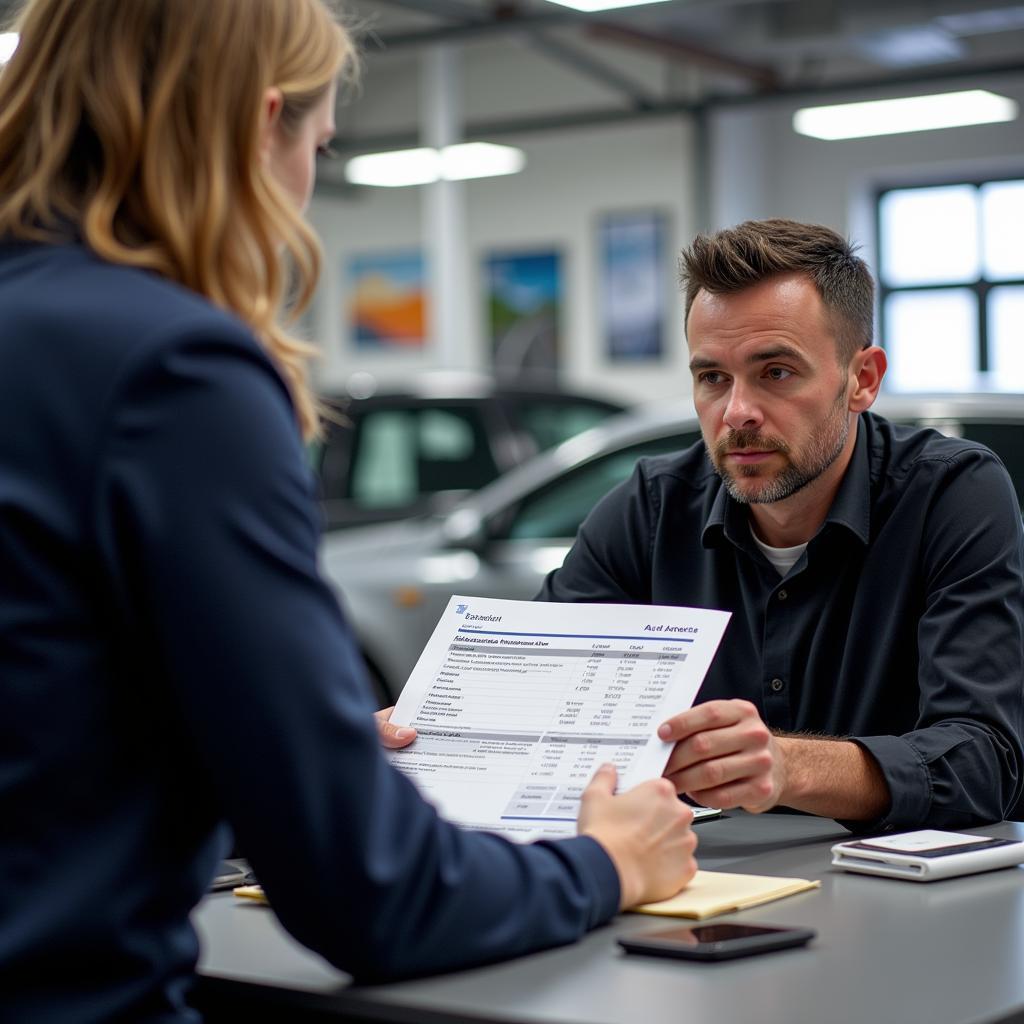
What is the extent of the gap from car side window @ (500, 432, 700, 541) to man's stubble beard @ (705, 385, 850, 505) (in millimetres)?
3179

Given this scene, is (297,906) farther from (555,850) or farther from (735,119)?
(735,119)

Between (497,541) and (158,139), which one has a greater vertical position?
(158,139)

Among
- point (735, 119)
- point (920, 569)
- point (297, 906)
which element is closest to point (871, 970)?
point (297, 906)

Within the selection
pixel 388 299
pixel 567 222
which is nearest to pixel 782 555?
pixel 567 222

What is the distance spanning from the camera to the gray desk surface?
1403mm

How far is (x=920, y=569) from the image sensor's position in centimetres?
254

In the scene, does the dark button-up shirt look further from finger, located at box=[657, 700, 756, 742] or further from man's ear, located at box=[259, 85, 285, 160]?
man's ear, located at box=[259, 85, 285, 160]

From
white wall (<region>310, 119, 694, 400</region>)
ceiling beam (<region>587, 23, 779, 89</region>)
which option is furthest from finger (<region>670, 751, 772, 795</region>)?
white wall (<region>310, 119, 694, 400</region>)

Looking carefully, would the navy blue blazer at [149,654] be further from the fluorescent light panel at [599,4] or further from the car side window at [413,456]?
the car side window at [413,456]

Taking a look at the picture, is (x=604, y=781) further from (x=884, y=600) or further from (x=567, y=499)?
(x=567, y=499)

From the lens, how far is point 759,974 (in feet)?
4.94

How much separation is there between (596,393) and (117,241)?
7.46m

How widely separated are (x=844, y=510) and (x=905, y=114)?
10091mm

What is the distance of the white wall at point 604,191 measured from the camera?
44.1 feet
